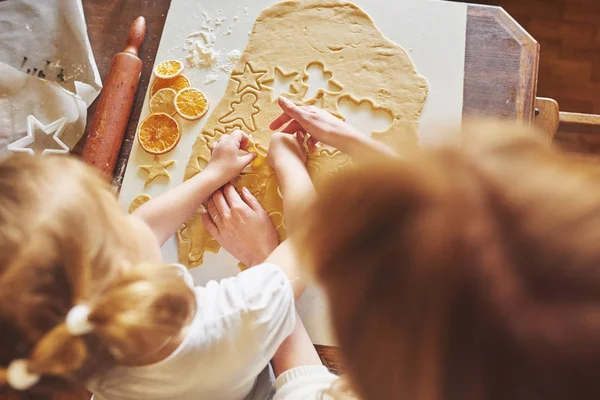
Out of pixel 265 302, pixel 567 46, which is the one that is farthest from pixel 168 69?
pixel 567 46

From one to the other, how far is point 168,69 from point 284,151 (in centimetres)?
34

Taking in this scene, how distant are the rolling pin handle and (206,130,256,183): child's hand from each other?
12.3 inches

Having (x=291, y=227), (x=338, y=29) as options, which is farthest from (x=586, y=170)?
(x=338, y=29)

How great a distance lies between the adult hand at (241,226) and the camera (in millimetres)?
979

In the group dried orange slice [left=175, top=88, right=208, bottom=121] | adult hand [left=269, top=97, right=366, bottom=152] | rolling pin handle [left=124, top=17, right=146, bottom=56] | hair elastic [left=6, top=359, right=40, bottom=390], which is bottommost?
hair elastic [left=6, top=359, right=40, bottom=390]

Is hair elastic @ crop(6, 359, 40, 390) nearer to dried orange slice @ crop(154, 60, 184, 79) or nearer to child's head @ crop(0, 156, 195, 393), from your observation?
child's head @ crop(0, 156, 195, 393)

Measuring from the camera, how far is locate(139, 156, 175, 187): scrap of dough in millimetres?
1070

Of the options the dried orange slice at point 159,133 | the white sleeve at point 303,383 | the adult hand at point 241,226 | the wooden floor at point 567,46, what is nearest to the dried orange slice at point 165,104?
the dried orange slice at point 159,133

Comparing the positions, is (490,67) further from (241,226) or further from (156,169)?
(156,169)

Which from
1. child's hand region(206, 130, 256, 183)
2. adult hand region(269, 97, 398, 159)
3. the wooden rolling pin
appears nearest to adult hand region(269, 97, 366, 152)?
adult hand region(269, 97, 398, 159)

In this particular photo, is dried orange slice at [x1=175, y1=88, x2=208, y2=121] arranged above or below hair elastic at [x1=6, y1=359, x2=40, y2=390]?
above

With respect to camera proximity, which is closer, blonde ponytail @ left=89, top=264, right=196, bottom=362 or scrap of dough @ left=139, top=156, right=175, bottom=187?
blonde ponytail @ left=89, top=264, right=196, bottom=362

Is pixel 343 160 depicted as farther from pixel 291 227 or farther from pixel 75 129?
pixel 75 129

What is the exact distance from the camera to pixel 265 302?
754 millimetres
